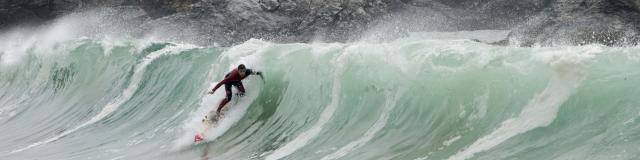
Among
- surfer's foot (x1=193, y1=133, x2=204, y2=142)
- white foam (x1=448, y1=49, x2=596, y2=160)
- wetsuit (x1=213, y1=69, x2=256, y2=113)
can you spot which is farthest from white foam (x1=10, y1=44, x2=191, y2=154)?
white foam (x1=448, y1=49, x2=596, y2=160)

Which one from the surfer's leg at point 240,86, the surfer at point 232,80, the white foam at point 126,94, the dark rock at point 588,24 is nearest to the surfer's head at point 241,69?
the surfer at point 232,80

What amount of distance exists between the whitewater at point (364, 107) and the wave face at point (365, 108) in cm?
2

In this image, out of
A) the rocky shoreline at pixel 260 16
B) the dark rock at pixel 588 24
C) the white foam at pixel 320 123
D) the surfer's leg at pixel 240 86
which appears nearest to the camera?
the white foam at pixel 320 123

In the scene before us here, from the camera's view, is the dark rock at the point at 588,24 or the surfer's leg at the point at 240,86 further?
the dark rock at the point at 588,24

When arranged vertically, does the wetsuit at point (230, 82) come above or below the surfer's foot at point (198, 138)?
above

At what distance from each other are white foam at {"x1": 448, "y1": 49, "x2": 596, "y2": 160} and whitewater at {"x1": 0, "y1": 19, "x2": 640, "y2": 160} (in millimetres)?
15

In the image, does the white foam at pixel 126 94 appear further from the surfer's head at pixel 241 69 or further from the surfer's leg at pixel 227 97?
the surfer's head at pixel 241 69

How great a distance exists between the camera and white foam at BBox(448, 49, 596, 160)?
8.05m

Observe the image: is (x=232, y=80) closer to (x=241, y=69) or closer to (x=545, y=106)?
(x=241, y=69)

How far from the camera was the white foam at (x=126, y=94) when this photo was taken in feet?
50.6

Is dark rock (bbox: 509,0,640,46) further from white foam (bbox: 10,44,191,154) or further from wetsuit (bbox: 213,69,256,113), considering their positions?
wetsuit (bbox: 213,69,256,113)

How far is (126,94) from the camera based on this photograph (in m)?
18.8

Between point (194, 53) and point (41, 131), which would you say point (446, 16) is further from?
point (41, 131)

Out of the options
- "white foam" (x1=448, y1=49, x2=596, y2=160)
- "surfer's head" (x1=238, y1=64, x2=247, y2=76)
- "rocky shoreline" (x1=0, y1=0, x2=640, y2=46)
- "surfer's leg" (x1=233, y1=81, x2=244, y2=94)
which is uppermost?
"rocky shoreline" (x1=0, y1=0, x2=640, y2=46)
